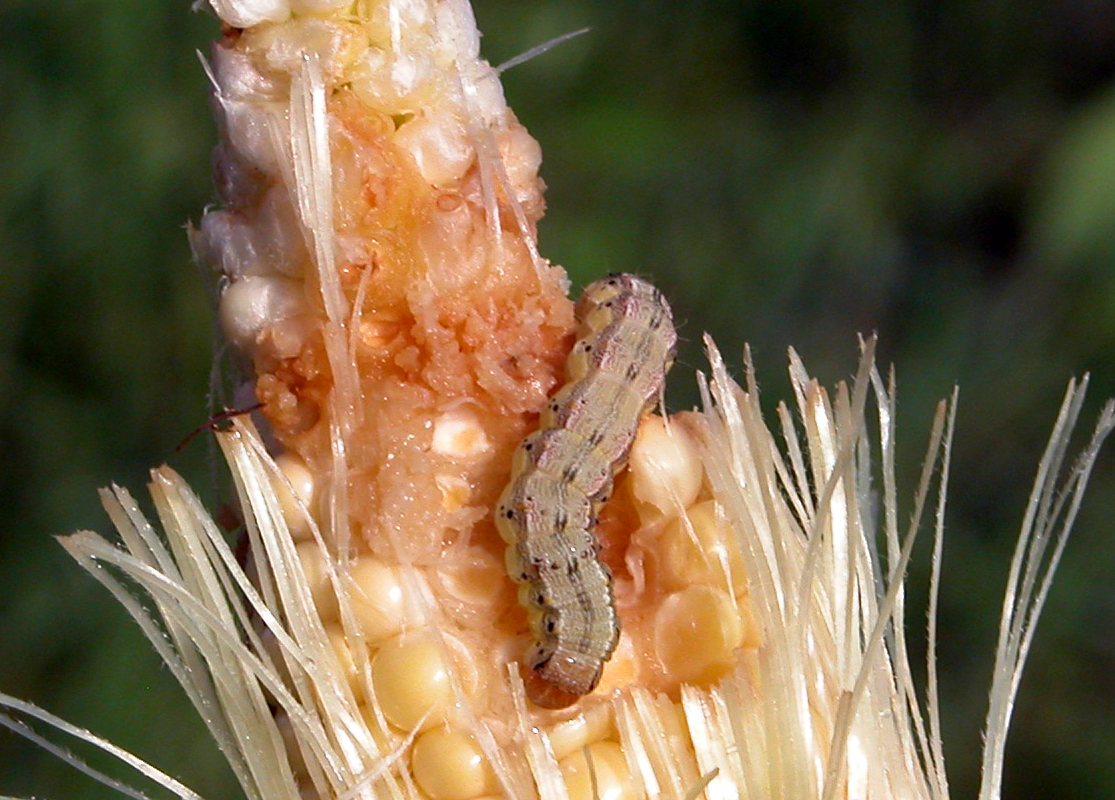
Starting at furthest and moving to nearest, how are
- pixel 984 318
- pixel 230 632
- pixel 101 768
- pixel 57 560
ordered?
pixel 984 318, pixel 57 560, pixel 101 768, pixel 230 632

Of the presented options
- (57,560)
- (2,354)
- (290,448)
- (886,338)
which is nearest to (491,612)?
(290,448)

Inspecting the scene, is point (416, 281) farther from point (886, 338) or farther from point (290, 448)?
point (886, 338)

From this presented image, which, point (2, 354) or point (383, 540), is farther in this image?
point (2, 354)

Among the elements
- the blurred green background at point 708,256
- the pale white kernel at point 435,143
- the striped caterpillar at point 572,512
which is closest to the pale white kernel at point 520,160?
the pale white kernel at point 435,143

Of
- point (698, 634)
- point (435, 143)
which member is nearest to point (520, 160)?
point (435, 143)

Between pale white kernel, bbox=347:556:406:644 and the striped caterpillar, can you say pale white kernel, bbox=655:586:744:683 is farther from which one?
pale white kernel, bbox=347:556:406:644

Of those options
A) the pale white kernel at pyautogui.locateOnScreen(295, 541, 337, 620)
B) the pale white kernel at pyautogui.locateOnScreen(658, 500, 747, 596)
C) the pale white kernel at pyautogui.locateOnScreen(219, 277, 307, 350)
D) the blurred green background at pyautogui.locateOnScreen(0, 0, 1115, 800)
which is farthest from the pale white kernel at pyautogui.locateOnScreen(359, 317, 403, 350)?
the blurred green background at pyautogui.locateOnScreen(0, 0, 1115, 800)

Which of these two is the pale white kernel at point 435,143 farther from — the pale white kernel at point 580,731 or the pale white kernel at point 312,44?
the pale white kernel at point 580,731
